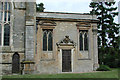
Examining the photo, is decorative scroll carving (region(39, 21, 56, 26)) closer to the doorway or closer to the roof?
the roof

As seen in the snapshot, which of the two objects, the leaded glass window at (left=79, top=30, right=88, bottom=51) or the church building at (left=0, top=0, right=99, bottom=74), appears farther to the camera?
the leaded glass window at (left=79, top=30, right=88, bottom=51)

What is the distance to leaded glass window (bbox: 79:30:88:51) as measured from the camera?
20.6 metres

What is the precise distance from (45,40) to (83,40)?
15.5 feet

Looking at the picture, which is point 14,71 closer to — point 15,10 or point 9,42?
point 9,42

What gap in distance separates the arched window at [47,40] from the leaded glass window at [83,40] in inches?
144

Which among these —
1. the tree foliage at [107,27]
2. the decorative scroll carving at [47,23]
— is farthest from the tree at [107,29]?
the decorative scroll carving at [47,23]

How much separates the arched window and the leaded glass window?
365 centimetres

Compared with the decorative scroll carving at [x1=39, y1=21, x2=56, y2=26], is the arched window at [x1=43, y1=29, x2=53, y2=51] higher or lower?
lower

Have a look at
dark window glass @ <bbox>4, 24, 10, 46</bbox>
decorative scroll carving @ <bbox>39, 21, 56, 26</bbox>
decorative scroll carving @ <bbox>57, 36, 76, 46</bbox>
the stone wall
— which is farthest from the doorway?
dark window glass @ <bbox>4, 24, 10, 46</bbox>

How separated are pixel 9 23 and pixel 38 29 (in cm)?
357

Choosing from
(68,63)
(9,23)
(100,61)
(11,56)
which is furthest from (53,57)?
(100,61)

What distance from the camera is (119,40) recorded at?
2778 centimetres

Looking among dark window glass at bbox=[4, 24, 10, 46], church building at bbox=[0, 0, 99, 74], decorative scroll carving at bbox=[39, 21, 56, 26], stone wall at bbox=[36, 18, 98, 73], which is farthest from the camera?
decorative scroll carving at bbox=[39, 21, 56, 26]

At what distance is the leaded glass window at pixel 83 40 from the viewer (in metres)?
20.6
